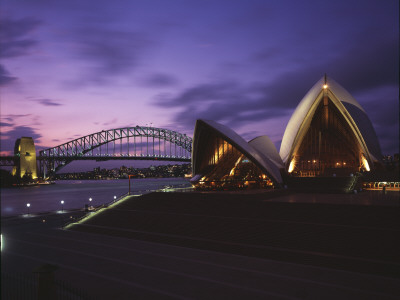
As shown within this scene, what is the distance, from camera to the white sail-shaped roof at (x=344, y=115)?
23.4 meters

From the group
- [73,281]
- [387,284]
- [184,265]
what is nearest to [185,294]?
[184,265]

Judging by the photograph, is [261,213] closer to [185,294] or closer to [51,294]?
[185,294]

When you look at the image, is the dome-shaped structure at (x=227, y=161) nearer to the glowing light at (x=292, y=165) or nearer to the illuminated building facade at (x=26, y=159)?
the glowing light at (x=292, y=165)

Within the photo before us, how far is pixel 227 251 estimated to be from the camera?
977 cm

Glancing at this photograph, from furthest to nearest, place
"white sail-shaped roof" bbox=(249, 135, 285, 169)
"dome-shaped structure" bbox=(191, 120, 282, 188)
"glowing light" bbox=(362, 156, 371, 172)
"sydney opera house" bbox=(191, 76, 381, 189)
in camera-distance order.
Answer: "white sail-shaped roof" bbox=(249, 135, 285, 169)
"glowing light" bbox=(362, 156, 371, 172)
"sydney opera house" bbox=(191, 76, 381, 189)
"dome-shaped structure" bbox=(191, 120, 282, 188)

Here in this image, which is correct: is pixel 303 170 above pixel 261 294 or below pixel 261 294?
above

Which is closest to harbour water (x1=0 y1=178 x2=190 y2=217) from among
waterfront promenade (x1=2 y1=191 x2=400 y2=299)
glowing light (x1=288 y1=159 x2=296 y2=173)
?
waterfront promenade (x1=2 y1=191 x2=400 y2=299)

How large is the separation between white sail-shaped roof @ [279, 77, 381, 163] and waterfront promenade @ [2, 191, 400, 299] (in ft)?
39.1

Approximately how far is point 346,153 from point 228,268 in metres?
20.9

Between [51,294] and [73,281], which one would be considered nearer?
[51,294]

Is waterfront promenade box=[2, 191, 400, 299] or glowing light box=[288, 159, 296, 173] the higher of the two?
glowing light box=[288, 159, 296, 173]

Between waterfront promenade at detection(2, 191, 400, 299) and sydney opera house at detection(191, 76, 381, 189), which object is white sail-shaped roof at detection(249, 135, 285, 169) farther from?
waterfront promenade at detection(2, 191, 400, 299)

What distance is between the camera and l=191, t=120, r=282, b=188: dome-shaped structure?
2066cm

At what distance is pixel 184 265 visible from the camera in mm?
8516
